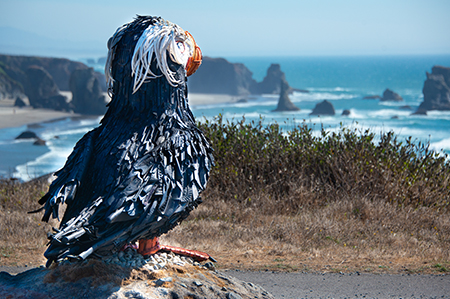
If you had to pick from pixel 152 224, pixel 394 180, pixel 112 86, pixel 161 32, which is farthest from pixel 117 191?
pixel 394 180

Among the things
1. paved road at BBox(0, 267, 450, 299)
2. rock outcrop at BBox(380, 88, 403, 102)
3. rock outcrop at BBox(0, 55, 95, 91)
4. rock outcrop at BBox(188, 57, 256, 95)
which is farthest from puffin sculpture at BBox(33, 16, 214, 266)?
rock outcrop at BBox(188, 57, 256, 95)

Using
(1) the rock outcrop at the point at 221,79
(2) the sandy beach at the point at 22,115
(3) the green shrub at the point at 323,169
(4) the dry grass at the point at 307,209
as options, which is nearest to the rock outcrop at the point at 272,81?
(1) the rock outcrop at the point at 221,79

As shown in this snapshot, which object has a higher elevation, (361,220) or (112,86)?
(112,86)

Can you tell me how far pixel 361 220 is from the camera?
7.34 meters

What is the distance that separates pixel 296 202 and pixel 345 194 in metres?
0.92

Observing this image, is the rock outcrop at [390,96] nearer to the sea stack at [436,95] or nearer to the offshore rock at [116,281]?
the sea stack at [436,95]

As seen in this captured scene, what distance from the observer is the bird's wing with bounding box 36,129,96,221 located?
3189 millimetres

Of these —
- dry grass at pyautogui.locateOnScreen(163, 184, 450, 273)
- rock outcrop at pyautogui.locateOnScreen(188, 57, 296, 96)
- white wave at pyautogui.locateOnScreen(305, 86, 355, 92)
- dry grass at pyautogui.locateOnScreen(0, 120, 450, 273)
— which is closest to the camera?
dry grass at pyautogui.locateOnScreen(163, 184, 450, 273)

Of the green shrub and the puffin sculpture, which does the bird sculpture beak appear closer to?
the puffin sculpture

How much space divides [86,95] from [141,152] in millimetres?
58809

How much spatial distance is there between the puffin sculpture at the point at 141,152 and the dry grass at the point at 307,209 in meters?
2.82

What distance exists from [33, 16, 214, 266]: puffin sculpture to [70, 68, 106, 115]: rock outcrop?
2250 inches

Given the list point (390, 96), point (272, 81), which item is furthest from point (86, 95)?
point (390, 96)

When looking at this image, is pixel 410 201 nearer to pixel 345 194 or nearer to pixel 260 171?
pixel 345 194
